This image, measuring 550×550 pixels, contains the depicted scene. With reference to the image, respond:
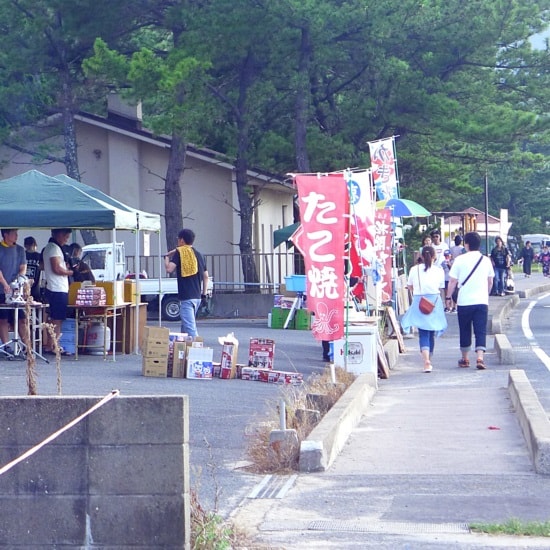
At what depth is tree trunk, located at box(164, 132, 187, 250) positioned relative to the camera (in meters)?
27.0

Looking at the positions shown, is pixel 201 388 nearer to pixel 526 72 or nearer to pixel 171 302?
pixel 171 302

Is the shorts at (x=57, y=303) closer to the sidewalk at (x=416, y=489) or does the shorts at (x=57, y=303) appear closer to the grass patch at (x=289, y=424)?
the grass patch at (x=289, y=424)

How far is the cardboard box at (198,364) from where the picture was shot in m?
13.0

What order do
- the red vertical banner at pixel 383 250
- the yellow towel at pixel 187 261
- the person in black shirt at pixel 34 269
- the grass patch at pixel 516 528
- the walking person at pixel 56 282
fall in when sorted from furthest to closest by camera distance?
1. the person in black shirt at pixel 34 269
2. the red vertical banner at pixel 383 250
3. the walking person at pixel 56 282
4. the yellow towel at pixel 187 261
5. the grass patch at pixel 516 528

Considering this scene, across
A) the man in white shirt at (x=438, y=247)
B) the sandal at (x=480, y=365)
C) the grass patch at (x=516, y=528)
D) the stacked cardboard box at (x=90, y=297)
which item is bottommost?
the grass patch at (x=516, y=528)

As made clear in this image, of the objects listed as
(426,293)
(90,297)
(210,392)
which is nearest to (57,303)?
(90,297)

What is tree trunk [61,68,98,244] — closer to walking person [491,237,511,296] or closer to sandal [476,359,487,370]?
walking person [491,237,511,296]

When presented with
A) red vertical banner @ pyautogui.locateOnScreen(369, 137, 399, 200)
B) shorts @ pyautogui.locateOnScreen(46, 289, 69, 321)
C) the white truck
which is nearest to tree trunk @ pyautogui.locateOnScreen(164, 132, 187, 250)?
the white truck

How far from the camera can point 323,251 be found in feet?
36.1

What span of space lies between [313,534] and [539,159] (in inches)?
1329

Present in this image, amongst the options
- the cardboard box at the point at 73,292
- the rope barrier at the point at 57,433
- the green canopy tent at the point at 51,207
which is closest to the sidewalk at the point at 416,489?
the rope barrier at the point at 57,433

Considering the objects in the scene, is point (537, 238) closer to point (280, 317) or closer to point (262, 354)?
point (280, 317)

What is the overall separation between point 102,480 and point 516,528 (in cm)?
241

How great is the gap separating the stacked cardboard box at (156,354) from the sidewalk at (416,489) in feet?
10.6
